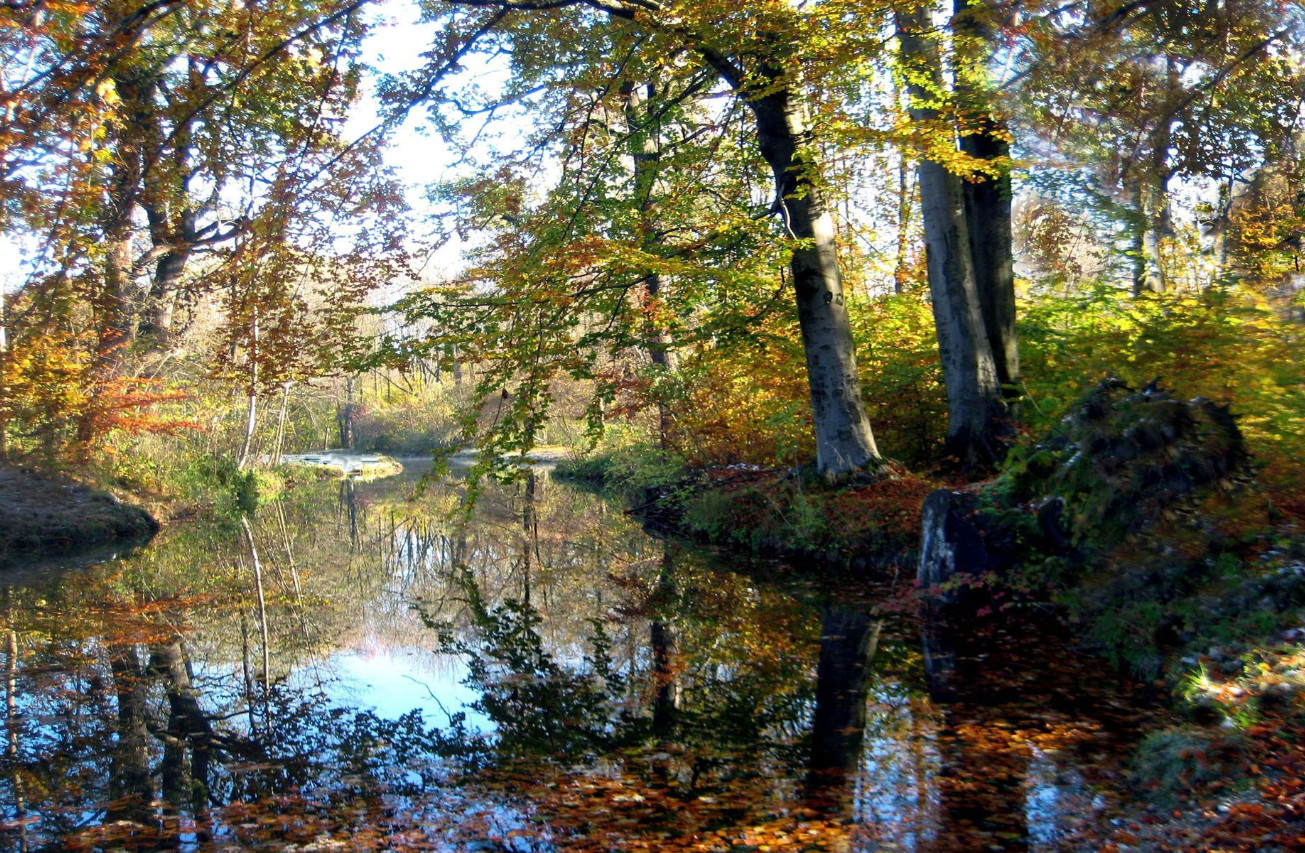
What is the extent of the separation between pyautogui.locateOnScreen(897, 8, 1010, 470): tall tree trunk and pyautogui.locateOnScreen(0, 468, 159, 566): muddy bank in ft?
40.3

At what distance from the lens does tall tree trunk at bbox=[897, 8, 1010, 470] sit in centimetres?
984

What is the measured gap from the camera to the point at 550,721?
6039 millimetres

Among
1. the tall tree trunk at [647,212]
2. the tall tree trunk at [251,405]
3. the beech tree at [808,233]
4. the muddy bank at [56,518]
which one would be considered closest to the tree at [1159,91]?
the beech tree at [808,233]

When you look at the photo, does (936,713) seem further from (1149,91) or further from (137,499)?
(137,499)

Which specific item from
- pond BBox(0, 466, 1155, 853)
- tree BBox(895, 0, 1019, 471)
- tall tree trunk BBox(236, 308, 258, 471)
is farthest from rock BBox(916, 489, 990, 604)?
tall tree trunk BBox(236, 308, 258, 471)

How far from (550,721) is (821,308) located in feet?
18.9

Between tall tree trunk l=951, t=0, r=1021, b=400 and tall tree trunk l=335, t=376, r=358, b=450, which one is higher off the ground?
tall tree trunk l=951, t=0, r=1021, b=400

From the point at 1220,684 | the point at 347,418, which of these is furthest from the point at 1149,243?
the point at 347,418

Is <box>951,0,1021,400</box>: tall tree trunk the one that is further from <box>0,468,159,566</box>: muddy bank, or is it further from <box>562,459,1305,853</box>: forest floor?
<box>0,468,159,566</box>: muddy bank

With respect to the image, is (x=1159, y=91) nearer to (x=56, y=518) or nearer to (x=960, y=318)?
(x=960, y=318)

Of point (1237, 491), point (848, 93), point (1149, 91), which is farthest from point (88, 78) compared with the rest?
point (1149, 91)

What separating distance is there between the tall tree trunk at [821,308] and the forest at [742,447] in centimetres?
4

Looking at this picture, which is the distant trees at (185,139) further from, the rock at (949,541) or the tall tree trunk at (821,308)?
the rock at (949,541)

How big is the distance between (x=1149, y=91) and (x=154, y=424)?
49.7 feet
